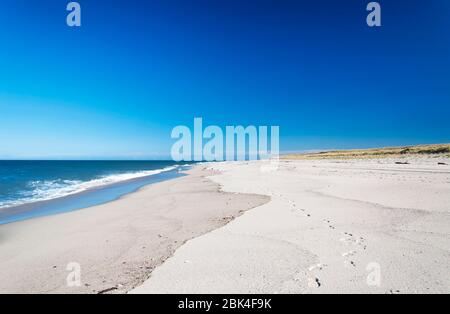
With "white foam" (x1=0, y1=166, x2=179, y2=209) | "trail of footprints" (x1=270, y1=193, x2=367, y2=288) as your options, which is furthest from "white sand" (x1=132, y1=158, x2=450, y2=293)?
"white foam" (x1=0, y1=166, x2=179, y2=209)

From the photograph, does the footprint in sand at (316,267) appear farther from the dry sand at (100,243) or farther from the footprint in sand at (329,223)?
the dry sand at (100,243)

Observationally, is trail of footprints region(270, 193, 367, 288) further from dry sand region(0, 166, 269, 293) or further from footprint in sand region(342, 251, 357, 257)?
dry sand region(0, 166, 269, 293)

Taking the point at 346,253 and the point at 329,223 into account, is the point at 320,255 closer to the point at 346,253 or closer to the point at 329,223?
the point at 346,253

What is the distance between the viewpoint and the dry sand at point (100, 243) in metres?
4.75

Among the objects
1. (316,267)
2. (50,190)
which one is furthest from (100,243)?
(50,190)

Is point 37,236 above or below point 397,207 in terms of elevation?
below

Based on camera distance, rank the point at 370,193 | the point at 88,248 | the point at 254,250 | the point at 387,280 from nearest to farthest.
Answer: the point at 387,280
the point at 254,250
the point at 88,248
the point at 370,193

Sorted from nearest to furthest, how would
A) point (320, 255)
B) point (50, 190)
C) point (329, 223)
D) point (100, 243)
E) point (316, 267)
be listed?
point (316, 267) < point (320, 255) < point (100, 243) < point (329, 223) < point (50, 190)

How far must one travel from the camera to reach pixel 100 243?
686 cm

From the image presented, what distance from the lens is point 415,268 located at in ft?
14.9
